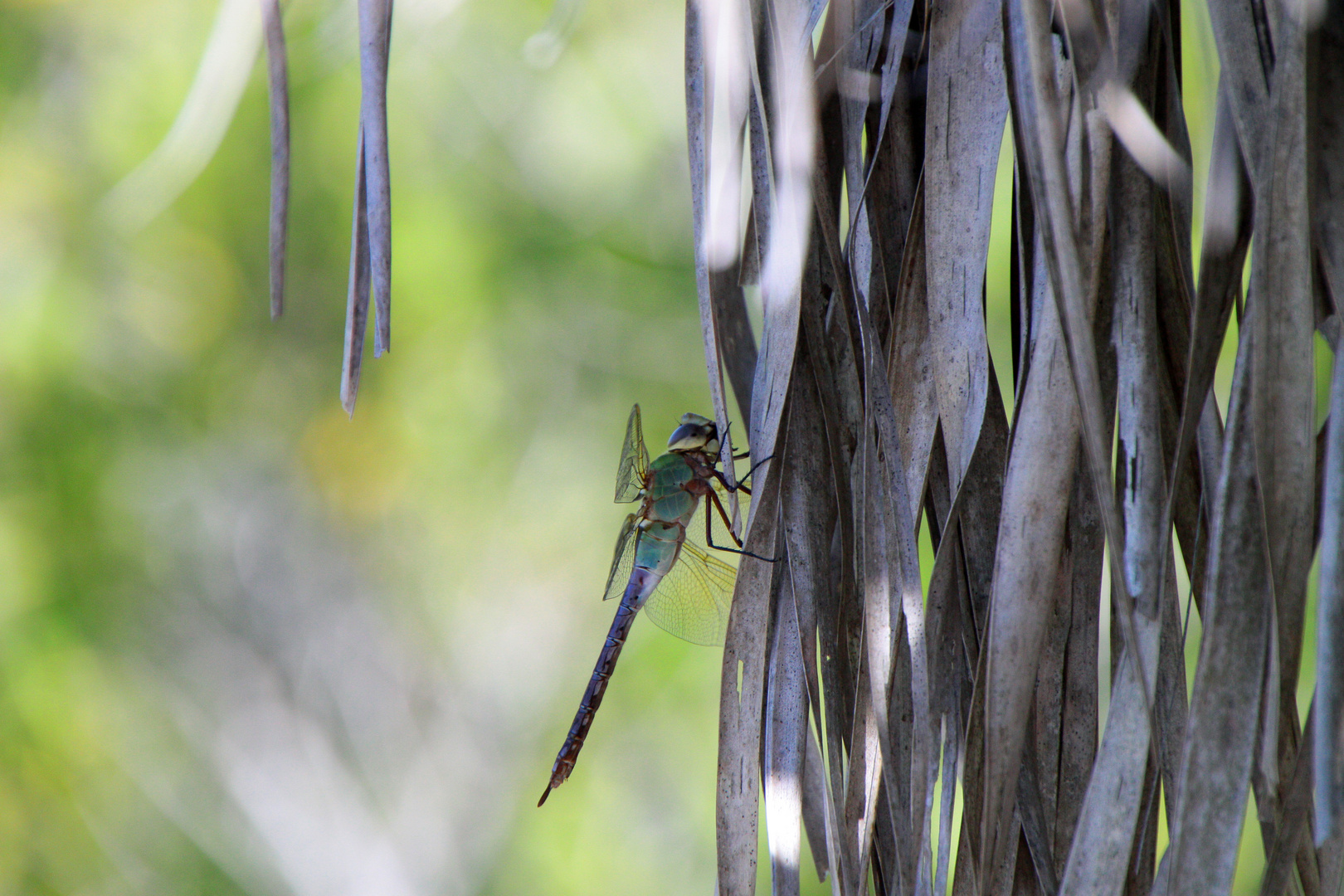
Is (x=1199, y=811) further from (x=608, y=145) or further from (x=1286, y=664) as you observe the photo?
(x=608, y=145)

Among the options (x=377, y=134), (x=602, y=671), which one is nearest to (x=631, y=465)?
(x=602, y=671)

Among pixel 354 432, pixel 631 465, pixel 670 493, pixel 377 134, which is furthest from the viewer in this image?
pixel 354 432

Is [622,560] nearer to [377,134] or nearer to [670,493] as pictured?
[670,493]

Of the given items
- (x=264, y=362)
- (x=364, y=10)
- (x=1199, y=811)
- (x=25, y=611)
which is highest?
(x=264, y=362)

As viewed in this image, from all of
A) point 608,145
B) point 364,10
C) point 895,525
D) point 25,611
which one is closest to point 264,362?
point 25,611

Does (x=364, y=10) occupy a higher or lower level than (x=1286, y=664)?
higher

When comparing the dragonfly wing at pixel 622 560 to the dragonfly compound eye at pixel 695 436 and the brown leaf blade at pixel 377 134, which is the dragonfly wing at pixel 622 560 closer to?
the dragonfly compound eye at pixel 695 436
